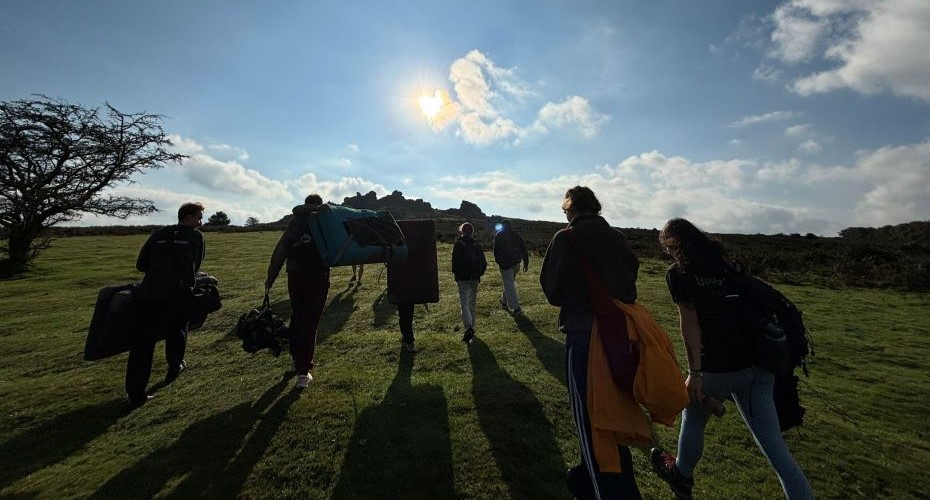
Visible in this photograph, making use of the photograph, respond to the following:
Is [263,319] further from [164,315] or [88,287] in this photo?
[88,287]

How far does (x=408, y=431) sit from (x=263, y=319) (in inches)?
115

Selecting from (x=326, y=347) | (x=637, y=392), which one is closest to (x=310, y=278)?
(x=326, y=347)

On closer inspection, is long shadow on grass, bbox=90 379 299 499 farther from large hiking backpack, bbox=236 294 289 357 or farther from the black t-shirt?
the black t-shirt

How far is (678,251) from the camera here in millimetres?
3631

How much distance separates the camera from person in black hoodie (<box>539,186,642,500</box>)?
3.23m

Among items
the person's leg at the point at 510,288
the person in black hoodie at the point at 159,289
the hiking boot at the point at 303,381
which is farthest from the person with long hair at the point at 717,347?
the person's leg at the point at 510,288

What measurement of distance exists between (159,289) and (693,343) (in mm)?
6770

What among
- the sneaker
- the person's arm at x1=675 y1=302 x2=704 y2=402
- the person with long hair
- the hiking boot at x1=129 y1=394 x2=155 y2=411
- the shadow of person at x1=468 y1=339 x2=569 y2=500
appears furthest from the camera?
the hiking boot at x1=129 y1=394 x2=155 y2=411

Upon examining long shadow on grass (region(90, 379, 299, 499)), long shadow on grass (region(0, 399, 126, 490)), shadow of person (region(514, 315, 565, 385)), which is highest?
shadow of person (region(514, 315, 565, 385))

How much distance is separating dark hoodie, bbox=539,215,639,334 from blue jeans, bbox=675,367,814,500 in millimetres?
1107

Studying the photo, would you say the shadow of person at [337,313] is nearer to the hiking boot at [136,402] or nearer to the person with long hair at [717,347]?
the hiking boot at [136,402]

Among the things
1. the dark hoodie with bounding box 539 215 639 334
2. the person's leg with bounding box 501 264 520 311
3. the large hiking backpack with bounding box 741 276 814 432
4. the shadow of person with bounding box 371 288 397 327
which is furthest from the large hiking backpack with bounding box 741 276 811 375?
the shadow of person with bounding box 371 288 397 327

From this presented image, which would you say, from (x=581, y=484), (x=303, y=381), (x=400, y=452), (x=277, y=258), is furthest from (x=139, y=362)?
(x=581, y=484)

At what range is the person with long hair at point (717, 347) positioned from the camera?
11.0ft
